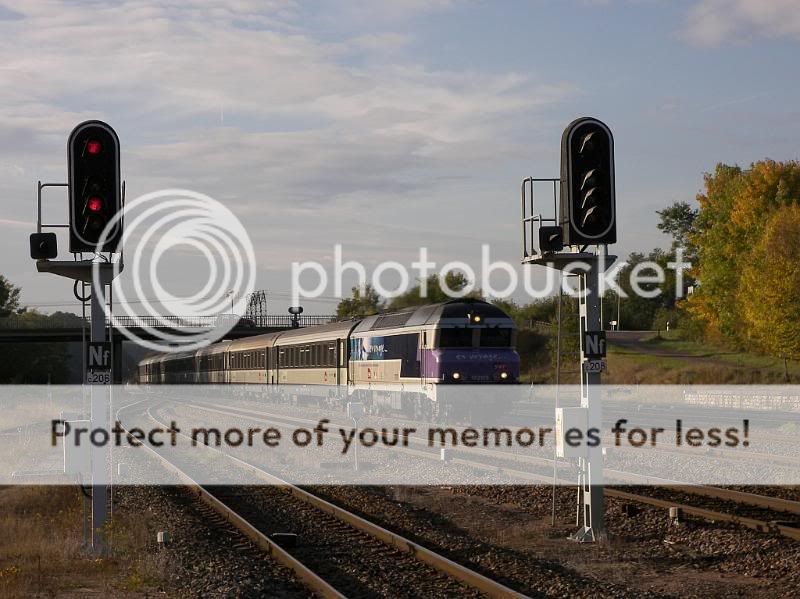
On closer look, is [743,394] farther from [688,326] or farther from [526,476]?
[688,326]

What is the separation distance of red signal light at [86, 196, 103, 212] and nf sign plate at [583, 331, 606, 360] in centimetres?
601

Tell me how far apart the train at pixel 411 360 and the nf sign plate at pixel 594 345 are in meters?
15.6

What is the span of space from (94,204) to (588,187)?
229 inches

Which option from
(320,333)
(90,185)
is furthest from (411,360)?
(90,185)

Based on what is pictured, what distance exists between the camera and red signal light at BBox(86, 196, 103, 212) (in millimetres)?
12445

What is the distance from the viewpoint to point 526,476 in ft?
58.0

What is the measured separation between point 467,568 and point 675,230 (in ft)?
370

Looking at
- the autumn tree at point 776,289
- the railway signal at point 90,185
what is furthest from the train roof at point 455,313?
the autumn tree at point 776,289

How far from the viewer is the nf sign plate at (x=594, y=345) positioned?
41.0 ft

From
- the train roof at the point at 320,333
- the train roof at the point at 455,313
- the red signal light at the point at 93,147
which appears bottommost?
the train roof at the point at 320,333

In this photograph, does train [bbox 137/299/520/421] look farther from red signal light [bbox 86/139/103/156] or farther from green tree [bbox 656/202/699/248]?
green tree [bbox 656/202/699/248]

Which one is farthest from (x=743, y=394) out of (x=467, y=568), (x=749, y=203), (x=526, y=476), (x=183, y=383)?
(x=183, y=383)

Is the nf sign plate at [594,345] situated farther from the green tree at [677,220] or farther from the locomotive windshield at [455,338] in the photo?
the green tree at [677,220]

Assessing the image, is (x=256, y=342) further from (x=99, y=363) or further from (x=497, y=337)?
(x=99, y=363)
